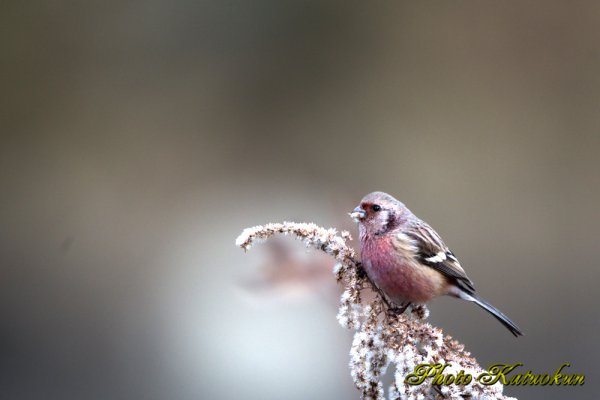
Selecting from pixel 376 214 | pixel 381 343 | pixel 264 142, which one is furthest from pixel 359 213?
pixel 264 142

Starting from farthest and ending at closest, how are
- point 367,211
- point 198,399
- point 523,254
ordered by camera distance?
1. point 523,254
2. point 198,399
3. point 367,211

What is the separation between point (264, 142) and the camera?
3.51m

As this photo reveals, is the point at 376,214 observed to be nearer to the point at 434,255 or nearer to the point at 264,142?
the point at 434,255

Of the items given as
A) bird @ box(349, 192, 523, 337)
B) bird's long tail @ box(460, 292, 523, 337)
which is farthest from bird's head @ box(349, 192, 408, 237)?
bird's long tail @ box(460, 292, 523, 337)

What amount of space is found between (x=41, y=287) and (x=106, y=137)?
826 millimetres

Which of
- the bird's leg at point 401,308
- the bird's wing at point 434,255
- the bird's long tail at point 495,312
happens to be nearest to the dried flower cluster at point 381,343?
the bird's leg at point 401,308

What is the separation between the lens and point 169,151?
354 centimetres

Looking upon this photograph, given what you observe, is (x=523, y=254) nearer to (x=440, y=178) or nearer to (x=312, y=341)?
(x=440, y=178)

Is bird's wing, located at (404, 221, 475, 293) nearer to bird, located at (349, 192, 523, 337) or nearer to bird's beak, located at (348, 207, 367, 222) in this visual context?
bird, located at (349, 192, 523, 337)

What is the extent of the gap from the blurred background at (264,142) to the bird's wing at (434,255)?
1.39m

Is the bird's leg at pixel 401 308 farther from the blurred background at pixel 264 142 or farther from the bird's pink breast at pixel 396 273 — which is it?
the blurred background at pixel 264 142

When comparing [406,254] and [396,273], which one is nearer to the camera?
[396,273]

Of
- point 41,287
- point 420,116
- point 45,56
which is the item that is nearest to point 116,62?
point 45,56

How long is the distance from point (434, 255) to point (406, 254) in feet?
0.40
